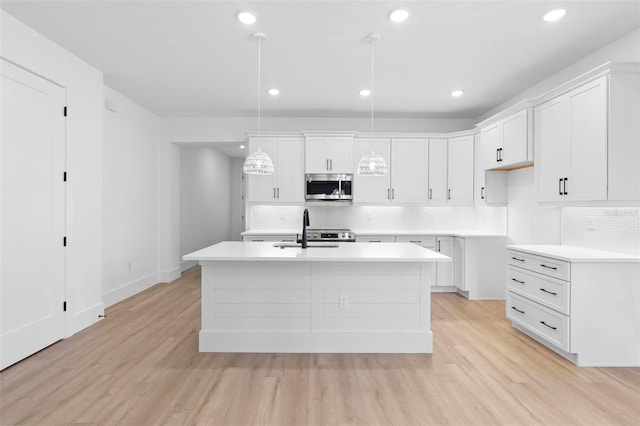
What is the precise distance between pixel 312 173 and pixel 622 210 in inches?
145

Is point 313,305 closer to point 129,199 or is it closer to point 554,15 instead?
point 554,15

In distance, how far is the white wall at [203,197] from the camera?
254 inches

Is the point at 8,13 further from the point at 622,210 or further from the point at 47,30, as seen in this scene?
the point at 622,210

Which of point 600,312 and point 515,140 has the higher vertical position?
point 515,140

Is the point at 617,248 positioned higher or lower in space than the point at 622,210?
lower

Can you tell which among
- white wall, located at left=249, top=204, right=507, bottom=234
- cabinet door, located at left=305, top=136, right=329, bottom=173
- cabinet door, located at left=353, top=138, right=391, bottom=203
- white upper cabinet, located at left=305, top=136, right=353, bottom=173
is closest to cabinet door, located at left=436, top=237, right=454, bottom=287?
white wall, located at left=249, top=204, right=507, bottom=234

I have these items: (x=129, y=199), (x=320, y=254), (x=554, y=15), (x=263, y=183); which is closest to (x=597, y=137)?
(x=554, y=15)

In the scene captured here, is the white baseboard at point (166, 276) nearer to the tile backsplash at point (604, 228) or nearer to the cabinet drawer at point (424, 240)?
the cabinet drawer at point (424, 240)

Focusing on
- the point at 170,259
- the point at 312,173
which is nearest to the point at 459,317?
the point at 312,173

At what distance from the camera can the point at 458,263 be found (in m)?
4.88

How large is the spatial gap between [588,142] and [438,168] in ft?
8.11

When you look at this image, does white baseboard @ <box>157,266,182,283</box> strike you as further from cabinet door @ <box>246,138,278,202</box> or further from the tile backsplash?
the tile backsplash

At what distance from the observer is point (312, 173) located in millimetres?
5227

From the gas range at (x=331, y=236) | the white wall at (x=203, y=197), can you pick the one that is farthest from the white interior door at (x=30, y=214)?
the white wall at (x=203, y=197)
